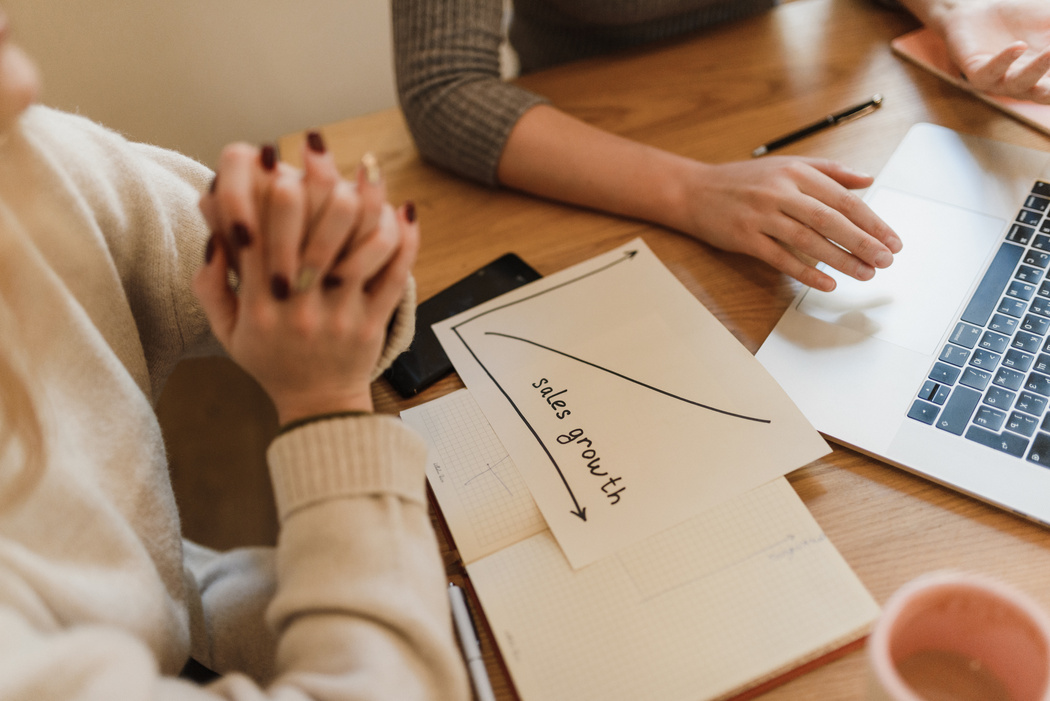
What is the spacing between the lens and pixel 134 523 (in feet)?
1.40

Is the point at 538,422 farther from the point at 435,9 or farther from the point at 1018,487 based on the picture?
the point at 435,9

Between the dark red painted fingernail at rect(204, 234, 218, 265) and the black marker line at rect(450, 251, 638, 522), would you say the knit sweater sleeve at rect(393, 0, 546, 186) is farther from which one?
the dark red painted fingernail at rect(204, 234, 218, 265)

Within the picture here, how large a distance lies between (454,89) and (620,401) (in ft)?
1.34

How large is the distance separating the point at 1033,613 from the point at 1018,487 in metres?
0.18

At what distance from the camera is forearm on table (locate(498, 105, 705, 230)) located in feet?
2.09

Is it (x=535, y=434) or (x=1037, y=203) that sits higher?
(x=1037, y=203)

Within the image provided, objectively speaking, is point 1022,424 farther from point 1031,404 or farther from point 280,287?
point 280,287

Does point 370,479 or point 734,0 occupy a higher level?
point 734,0

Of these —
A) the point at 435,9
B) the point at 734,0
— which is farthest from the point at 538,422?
the point at 734,0

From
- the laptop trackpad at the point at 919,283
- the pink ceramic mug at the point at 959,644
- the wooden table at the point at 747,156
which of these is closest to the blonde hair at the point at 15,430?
the wooden table at the point at 747,156

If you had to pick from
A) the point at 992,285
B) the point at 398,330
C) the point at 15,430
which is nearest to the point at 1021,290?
the point at 992,285

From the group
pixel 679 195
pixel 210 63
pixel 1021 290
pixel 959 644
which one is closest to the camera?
pixel 959 644

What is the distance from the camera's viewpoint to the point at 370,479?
1.29ft

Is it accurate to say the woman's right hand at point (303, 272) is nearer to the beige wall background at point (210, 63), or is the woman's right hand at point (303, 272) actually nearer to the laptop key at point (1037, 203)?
the laptop key at point (1037, 203)
